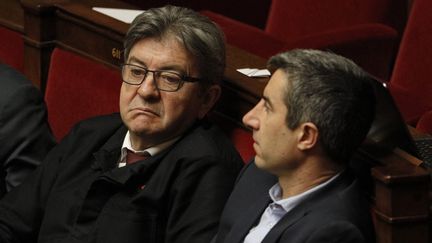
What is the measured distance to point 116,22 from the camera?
6.36 ft

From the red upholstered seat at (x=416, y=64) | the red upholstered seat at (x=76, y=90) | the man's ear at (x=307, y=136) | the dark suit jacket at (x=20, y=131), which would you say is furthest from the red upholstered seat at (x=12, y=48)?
the man's ear at (x=307, y=136)

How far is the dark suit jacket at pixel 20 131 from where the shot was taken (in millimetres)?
1816

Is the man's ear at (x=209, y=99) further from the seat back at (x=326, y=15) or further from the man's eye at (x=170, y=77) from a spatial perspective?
the seat back at (x=326, y=15)

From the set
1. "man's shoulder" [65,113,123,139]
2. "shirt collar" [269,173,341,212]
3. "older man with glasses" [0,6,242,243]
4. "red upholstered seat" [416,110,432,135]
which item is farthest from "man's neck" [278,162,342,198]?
"red upholstered seat" [416,110,432,135]

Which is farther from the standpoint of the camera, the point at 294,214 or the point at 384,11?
the point at 384,11

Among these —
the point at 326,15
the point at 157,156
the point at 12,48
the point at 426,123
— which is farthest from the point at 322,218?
the point at 326,15

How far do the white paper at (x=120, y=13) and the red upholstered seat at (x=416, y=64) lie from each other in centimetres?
72

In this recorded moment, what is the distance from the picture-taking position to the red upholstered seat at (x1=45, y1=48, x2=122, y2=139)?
1904mm

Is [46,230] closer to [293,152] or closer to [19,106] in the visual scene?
[19,106]

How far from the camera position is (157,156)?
5.08 ft

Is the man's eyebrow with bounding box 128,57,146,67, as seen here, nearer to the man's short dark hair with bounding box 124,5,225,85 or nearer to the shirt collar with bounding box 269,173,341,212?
the man's short dark hair with bounding box 124,5,225,85

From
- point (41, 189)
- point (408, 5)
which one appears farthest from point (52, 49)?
point (408, 5)

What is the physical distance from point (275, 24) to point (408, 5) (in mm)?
494

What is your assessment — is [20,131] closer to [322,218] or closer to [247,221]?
[247,221]
